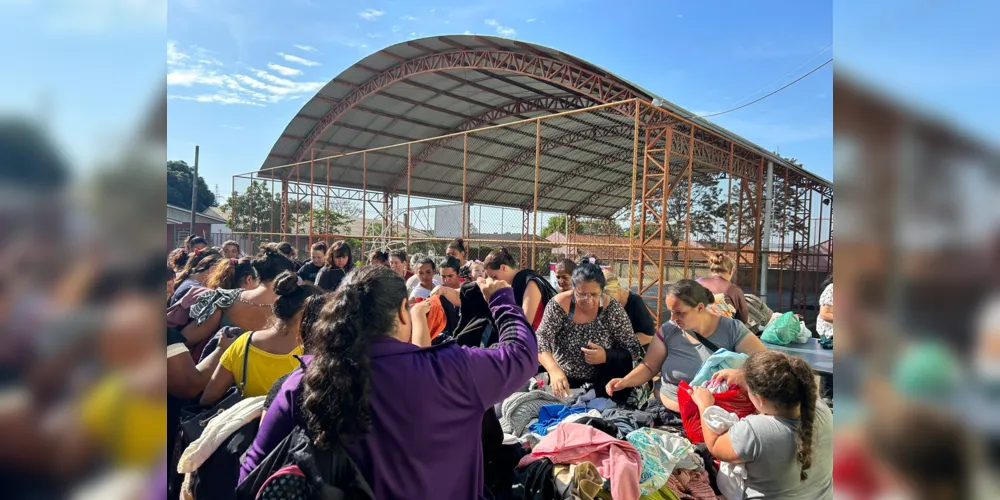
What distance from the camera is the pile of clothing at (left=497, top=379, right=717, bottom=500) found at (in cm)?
193

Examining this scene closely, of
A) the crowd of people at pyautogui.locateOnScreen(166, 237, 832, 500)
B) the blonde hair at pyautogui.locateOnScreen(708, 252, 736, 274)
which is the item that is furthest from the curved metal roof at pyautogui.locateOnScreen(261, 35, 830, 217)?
the crowd of people at pyautogui.locateOnScreen(166, 237, 832, 500)

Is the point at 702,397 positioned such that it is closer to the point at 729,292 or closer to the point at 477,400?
the point at 477,400

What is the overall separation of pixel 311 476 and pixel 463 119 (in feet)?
59.0

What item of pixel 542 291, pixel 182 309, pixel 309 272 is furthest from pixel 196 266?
pixel 542 291

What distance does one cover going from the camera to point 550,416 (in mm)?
2582

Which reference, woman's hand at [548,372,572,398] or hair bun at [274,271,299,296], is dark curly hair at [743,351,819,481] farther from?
hair bun at [274,271,299,296]

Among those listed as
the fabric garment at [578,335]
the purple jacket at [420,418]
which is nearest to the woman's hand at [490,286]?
the purple jacket at [420,418]

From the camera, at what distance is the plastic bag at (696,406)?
2.29 m

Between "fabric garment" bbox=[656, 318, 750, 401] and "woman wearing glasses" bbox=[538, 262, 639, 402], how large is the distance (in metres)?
0.25

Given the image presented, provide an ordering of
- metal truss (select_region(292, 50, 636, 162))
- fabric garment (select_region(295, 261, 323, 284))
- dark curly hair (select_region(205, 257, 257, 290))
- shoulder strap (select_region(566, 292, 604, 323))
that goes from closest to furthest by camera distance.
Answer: shoulder strap (select_region(566, 292, 604, 323)), dark curly hair (select_region(205, 257, 257, 290)), fabric garment (select_region(295, 261, 323, 284)), metal truss (select_region(292, 50, 636, 162))
